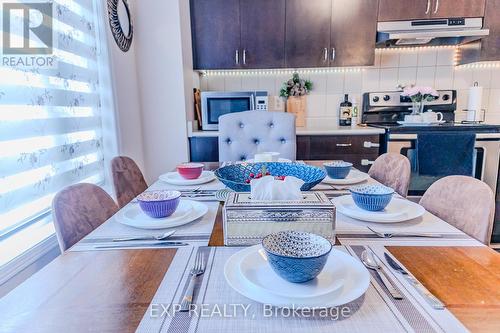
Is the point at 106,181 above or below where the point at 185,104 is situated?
below

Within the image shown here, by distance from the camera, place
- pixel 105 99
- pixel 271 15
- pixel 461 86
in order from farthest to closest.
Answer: pixel 461 86 < pixel 271 15 < pixel 105 99

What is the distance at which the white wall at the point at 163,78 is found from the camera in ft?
7.98

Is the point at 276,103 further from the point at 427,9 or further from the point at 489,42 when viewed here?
the point at 489,42

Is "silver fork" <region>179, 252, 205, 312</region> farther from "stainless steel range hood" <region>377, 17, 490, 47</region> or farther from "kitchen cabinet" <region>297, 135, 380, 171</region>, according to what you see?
→ "stainless steel range hood" <region>377, 17, 490, 47</region>

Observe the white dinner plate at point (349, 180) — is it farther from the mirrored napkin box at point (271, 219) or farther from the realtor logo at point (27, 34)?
the realtor logo at point (27, 34)

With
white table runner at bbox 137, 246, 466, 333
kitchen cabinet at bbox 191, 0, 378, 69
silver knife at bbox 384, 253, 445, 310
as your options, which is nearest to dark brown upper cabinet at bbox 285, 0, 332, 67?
→ kitchen cabinet at bbox 191, 0, 378, 69

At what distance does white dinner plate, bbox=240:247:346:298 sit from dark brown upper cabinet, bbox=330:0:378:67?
7.70 ft

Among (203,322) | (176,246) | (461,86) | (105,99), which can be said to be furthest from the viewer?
(461,86)

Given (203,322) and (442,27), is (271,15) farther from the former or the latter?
(203,322)

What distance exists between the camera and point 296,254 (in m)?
0.55

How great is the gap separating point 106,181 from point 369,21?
7.58 feet

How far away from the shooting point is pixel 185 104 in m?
2.53

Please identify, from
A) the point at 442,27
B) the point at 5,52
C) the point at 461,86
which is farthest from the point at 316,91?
the point at 5,52

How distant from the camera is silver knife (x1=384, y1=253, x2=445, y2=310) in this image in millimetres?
491
